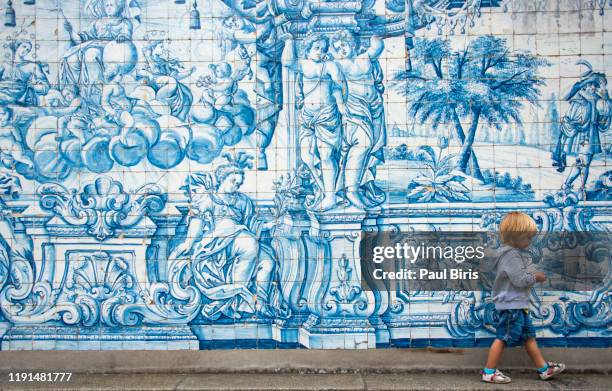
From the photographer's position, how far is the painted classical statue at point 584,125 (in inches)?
235

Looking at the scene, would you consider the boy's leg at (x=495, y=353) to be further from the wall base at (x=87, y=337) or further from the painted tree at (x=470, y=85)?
the wall base at (x=87, y=337)

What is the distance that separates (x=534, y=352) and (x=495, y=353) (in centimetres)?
35

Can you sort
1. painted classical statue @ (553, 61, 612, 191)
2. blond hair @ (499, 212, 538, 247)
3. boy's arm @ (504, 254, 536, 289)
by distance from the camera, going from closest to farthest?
boy's arm @ (504, 254, 536, 289), blond hair @ (499, 212, 538, 247), painted classical statue @ (553, 61, 612, 191)

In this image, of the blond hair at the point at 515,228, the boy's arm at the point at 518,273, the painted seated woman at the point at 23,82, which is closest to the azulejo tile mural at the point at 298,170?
the painted seated woman at the point at 23,82

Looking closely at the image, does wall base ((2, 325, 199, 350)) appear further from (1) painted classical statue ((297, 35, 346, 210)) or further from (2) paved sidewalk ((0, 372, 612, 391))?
(1) painted classical statue ((297, 35, 346, 210))

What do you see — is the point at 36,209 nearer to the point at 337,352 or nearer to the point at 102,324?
the point at 102,324

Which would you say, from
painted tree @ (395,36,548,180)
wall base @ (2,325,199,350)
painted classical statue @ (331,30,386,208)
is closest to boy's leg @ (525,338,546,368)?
painted tree @ (395,36,548,180)

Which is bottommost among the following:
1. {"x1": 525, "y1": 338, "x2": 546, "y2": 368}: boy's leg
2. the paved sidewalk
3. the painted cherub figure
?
the paved sidewalk

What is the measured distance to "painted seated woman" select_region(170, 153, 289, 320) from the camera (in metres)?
6.00

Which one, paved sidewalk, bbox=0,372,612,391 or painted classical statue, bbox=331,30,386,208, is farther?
painted classical statue, bbox=331,30,386,208

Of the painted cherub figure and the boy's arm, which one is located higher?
the painted cherub figure

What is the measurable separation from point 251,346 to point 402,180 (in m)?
2.17

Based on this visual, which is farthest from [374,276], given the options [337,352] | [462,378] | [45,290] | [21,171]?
[21,171]

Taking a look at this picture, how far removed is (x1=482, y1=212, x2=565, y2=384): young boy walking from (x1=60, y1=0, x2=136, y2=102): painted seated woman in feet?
13.2
